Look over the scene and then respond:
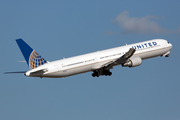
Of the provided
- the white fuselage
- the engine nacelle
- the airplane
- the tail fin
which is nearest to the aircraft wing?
the airplane

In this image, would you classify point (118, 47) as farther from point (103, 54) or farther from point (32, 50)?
point (32, 50)

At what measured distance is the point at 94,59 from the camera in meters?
59.5

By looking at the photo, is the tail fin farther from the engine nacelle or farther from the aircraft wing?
the engine nacelle

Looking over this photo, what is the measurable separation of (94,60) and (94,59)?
0.16 m

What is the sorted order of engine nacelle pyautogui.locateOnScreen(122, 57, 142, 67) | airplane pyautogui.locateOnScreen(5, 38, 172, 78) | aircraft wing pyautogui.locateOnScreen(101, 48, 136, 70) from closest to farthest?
airplane pyautogui.locateOnScreen(5, 38, 172, 78)
aircraft wing pyautogui.locateOnScreen(101, 48, 136, 70)
engine nacelle pyautogui.locateOnScreen(122, 57, 142, 67)

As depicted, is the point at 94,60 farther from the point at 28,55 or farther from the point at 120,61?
the point at 28,55

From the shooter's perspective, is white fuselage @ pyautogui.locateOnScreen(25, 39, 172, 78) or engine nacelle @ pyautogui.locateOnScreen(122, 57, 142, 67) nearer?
white fuselage @ pyautogui.locateOnScreen(25, 39, 172, 78)

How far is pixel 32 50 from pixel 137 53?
1753cm

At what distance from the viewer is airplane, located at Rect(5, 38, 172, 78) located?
56.5 m

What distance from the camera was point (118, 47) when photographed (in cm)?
6319

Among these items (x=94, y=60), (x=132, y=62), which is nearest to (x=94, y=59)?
(x=94, y=60)

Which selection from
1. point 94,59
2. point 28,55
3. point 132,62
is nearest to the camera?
point 28,55

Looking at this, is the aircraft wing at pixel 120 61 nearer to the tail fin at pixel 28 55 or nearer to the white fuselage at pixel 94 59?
the white fuselage at pixel 94 59

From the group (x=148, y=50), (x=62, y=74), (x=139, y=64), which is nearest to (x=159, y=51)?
(x=148, y=50)
